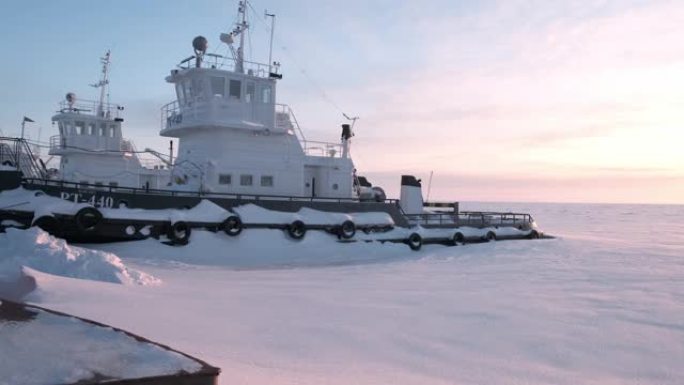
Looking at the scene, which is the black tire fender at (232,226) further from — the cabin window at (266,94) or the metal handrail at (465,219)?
the metal handrail at (465,219)

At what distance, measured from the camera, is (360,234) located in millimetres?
17344

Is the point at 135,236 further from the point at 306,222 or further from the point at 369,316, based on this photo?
the point at 369,316

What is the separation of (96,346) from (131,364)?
0.59m

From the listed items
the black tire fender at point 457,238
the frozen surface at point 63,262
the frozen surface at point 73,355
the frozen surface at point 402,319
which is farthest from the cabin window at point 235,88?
the frozen surface at point 73,355

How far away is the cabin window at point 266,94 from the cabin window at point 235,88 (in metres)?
0.71

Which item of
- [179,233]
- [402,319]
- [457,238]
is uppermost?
[179,233]

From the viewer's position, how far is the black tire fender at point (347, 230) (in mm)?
16844

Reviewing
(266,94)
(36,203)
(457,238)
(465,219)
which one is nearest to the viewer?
(36,203)

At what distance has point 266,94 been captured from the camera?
17.8 meters

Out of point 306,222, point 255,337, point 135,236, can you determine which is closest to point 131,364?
point 255,337

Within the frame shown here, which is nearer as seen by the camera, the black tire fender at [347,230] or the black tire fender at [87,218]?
the black tire fender at [87,218]

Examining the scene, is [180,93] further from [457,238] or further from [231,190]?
[457,238]

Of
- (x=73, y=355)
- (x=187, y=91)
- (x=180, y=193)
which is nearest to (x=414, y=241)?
(x=180, y=193)

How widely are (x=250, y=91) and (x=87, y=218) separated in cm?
640
